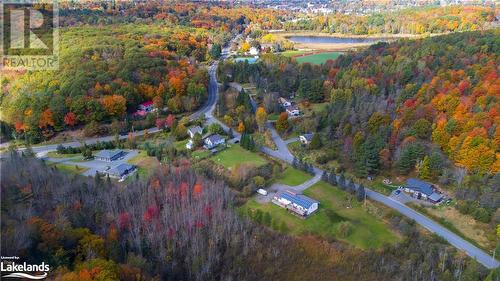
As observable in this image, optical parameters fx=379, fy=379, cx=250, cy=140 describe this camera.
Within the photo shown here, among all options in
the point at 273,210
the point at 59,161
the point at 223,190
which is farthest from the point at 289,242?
the point at 59,161

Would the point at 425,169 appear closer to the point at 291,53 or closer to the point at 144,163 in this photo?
the point at 144,163

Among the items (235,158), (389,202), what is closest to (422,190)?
(389,202)

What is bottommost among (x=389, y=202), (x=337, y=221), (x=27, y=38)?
(x=337, y=221)

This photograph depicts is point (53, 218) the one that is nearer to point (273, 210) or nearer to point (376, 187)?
point (273, 210)

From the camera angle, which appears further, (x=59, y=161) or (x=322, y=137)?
(x=322, y=137)

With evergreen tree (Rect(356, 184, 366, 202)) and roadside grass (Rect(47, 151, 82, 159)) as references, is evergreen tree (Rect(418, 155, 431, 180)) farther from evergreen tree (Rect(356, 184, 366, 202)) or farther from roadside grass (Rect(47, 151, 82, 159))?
roadside grass (Rect(47, 151, 82, 159))

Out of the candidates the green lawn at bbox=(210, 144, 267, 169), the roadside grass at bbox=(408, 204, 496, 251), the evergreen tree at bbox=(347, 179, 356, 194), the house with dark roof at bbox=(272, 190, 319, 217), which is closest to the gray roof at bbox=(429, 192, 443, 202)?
the roadside grass at bbox=(408, 204, 496, 251)
